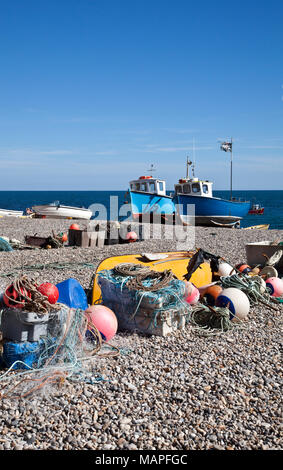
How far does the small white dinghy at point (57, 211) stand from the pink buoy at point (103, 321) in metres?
21.3

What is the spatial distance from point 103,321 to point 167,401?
4.33 ft

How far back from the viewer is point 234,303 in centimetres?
528

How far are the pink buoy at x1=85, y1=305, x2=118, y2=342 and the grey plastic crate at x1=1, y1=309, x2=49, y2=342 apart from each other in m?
0.66

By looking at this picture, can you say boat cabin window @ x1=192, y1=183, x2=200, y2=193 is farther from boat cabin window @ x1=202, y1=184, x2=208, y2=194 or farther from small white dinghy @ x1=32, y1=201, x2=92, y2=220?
small white dinghy @ x1=32, y1=201, x2=92, y2=220

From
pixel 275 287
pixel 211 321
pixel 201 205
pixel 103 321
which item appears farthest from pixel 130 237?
pixel 201 205

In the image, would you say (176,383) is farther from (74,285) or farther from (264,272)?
(264,272)

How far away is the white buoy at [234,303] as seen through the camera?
5273 mm

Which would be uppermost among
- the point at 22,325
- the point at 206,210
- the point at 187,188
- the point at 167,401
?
the point at 187,188

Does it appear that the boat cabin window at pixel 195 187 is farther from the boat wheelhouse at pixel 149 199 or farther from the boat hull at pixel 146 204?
the boat hull at pixel 146 204

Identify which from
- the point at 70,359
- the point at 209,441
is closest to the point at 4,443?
the point at 70,359

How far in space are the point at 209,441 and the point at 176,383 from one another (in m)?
0.84

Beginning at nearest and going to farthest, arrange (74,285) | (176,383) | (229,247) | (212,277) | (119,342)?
(176,383)
(119,342)
(74,285)
(212,277)
(229,247)

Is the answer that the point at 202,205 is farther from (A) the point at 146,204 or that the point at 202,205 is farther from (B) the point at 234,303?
(B) the point at 234,303

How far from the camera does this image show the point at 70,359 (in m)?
3.94
